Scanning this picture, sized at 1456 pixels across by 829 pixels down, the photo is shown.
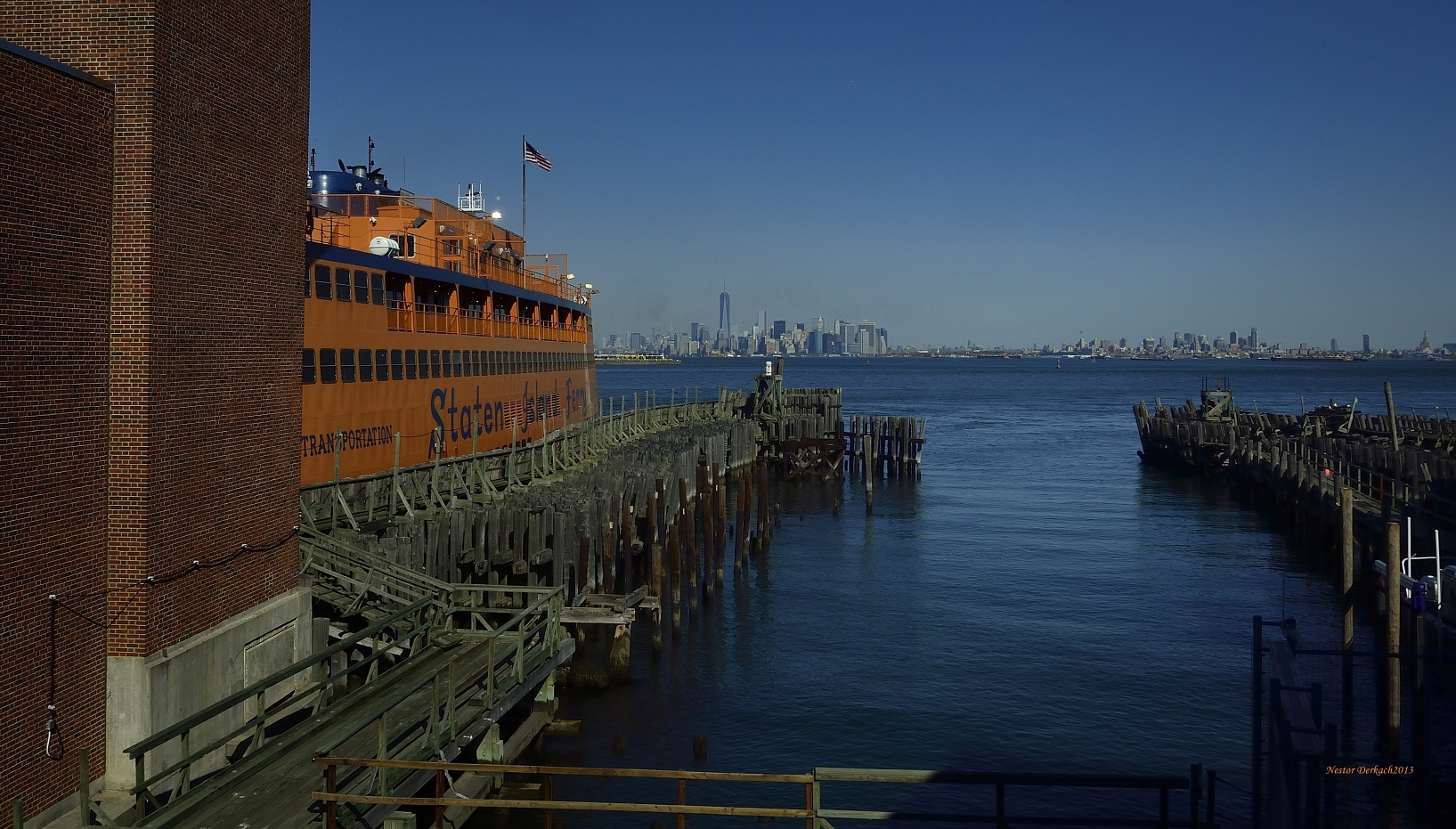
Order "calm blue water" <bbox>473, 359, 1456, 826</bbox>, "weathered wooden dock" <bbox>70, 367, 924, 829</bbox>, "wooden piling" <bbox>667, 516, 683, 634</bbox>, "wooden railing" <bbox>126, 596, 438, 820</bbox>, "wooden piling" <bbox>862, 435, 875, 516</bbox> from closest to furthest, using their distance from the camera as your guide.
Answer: "wooden railing" <bbox>126, 596, 438, 820</bbox> → "weathered wooden dock" <bbox>70, 367, 924, 829</bbox> → "calm blue water" <bbox>473, 359, 1456, 826</bbox> → "wooden piling" <bbox>667, 516, 683, 634</bbox> → "wooden piling" <bbox>862, 435, 875, 516</bbox>

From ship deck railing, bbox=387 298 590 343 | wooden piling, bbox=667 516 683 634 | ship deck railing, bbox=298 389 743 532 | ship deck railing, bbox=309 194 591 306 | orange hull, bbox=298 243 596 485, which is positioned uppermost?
ship deck railing, bbox=309 194 591 306

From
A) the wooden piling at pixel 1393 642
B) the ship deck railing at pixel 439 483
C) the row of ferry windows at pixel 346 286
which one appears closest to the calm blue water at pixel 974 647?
the wooden piling at pixel 1393 642

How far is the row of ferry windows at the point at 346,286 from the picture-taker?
24359 millimetres

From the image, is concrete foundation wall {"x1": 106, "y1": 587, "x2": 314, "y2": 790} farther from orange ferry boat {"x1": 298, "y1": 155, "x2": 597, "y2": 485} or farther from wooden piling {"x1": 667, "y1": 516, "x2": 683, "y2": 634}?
wooden piling {"x1": 667, "y1": 516, "x2": 683, "y2": 634}

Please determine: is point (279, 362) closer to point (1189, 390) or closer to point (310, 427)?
point (310, 427)

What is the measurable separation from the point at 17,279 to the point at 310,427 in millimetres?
12732

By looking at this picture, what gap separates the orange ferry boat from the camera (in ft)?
80.8

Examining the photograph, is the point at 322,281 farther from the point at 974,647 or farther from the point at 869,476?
the point at 869,476

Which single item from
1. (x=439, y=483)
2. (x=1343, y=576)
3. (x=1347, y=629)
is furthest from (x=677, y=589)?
(x=1343, y=576)

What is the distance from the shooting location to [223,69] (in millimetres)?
14227

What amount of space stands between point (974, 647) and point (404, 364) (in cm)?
1607

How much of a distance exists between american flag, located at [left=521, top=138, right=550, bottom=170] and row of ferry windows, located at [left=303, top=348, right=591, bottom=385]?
952 centimetres

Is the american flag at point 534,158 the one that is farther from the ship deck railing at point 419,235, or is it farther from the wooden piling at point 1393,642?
the wooden piling at point 1393,642

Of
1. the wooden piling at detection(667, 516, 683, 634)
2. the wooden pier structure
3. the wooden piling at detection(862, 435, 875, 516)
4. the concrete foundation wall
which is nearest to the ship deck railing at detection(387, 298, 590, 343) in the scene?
the wooden piling at detection(667, 516, 683, 634)
